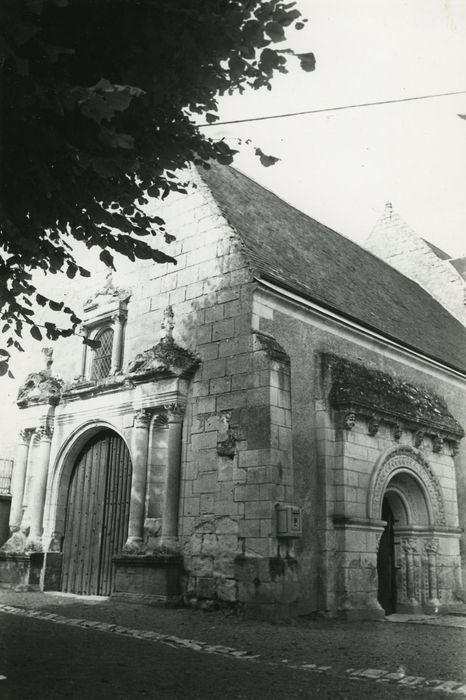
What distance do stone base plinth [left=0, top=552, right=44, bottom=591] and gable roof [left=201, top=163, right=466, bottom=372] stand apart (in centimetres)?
586

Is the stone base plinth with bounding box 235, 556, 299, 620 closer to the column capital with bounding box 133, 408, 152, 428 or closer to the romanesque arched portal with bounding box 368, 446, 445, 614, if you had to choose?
the column capital with bounding box 133, 408, 152, 428

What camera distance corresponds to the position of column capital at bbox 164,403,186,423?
9.38 meters

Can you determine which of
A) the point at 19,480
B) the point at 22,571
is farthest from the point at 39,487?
the point at 22,571

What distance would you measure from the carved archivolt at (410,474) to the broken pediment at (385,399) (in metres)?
0.51

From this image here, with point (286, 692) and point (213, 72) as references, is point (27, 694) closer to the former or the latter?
point (286, 692)

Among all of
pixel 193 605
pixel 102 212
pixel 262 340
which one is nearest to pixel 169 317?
A: pixel 262 340

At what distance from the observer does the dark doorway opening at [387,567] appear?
10.8 m

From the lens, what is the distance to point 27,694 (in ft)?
13.7

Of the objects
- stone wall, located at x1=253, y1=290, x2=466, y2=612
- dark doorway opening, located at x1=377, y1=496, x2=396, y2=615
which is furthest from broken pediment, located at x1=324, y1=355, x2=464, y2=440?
dark doorway opening, located at x1=377, y1=496, x2=396, y2=615

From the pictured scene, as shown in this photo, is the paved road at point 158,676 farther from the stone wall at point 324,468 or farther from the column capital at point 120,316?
the column capital at point 120,316

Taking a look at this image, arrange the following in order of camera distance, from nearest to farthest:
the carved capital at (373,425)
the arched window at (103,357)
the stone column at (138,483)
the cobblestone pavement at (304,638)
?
the cobblestone pavement at (304,638) → the stone column at (138,483) → the carved capital at (373,425) → the arched window at (103,357)

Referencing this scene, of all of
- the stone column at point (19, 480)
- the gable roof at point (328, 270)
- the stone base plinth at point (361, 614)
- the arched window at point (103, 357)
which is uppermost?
the gable roof at point (328, 270)

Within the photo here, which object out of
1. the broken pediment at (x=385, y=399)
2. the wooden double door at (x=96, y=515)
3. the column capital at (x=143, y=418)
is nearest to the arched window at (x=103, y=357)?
the wooden double door at (x=96, y=515)

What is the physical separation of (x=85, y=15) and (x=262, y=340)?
5.04 meters
